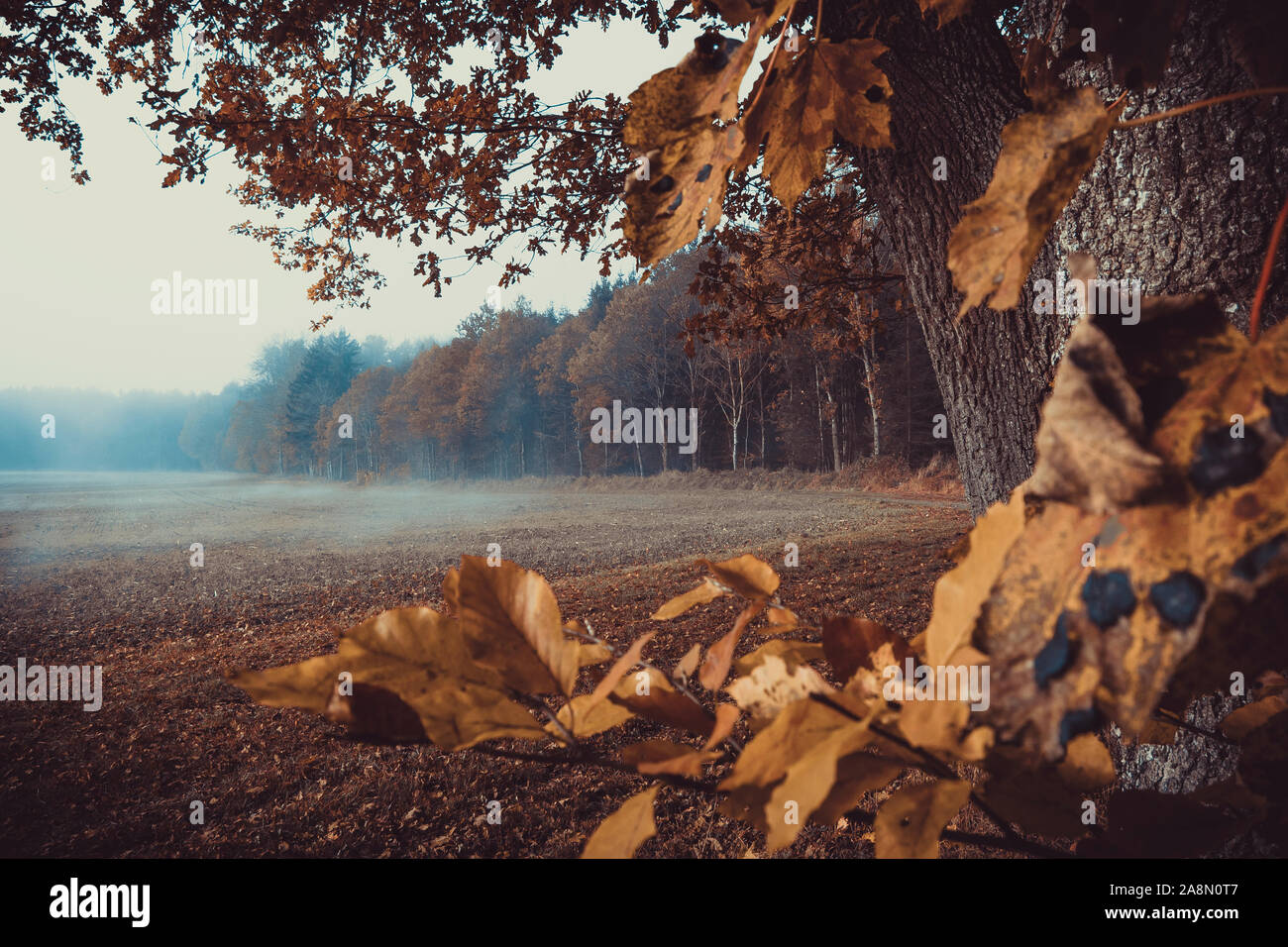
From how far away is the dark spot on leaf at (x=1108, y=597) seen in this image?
0.20 m

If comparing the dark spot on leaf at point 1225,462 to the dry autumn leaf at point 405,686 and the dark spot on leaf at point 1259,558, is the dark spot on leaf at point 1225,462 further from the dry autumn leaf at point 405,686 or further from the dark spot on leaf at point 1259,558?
the dry autumn leaf at point 405,686

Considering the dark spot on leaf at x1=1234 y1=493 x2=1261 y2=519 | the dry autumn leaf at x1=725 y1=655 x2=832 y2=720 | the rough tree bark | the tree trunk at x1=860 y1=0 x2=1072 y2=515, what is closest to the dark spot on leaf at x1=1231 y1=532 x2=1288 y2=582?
the dark spot on leaf at x1=1234 y1=493 x2=1261 y2=519

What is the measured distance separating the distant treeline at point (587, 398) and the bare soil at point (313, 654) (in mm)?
9048

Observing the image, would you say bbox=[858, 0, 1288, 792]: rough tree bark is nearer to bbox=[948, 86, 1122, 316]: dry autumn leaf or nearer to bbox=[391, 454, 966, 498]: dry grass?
bbox=[948, 86, 1122, 316]: dry autumn leaf

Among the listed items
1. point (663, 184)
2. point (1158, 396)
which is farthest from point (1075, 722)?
point (663, 184)

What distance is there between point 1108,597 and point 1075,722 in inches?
1.6
